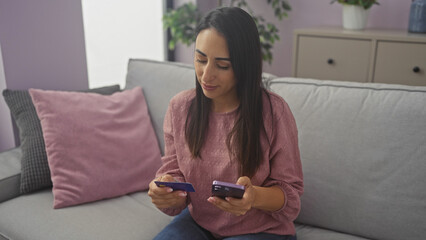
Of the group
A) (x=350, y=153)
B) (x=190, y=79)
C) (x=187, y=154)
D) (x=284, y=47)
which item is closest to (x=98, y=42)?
(x=190, y=79)

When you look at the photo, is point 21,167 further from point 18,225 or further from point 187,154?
point 187,154

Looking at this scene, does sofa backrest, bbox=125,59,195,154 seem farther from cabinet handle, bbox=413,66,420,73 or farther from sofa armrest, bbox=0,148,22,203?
cabinet handle, bbox=413,66,420,73

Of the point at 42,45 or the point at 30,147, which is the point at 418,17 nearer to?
the point at 42,45

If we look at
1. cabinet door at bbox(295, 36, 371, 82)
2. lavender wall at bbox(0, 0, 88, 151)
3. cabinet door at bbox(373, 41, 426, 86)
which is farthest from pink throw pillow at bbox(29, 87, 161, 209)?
cabinet door at bbox(373, 41, 426, 86)

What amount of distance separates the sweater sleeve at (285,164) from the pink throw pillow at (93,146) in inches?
24.7

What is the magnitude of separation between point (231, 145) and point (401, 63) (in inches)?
58.9

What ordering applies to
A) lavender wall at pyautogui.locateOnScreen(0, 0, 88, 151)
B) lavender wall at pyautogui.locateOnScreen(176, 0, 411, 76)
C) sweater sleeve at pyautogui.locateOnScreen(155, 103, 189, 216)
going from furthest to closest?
lavender wall at pyautogui.locateOnScreen(176, 0, 411, 76) < lavender wall at pyautogui.locateOnScreen(0, 0, 88, 151) < sweater sleeve at pyautogui.locateOnScreen(155, 103, 189, 216)

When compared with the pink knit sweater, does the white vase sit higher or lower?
higher

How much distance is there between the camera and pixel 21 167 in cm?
149

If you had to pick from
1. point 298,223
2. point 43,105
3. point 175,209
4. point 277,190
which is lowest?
point 298,223

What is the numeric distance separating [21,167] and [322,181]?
3.51ft

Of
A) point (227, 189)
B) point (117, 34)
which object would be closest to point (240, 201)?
point (227, 189)

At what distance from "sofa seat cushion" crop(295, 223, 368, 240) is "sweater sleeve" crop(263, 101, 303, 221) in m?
0.24

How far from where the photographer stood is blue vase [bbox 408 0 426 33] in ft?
7.33
